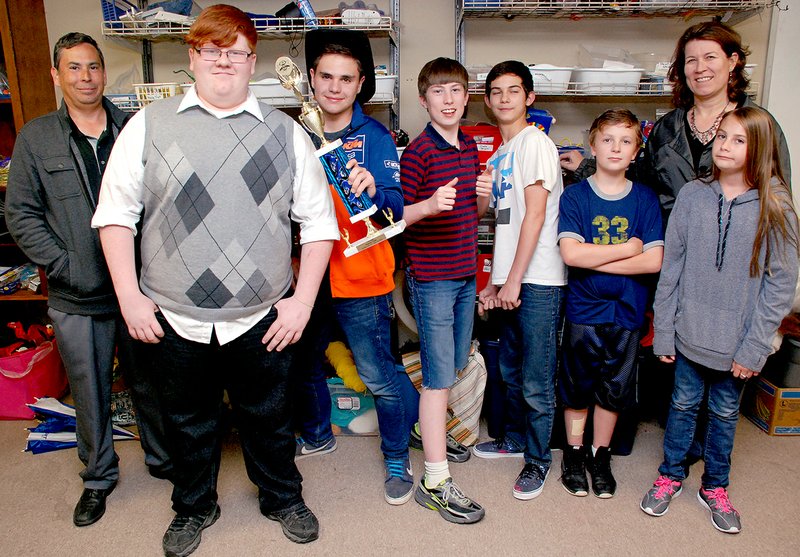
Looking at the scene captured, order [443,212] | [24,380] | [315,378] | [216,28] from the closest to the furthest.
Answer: [216,28]
[443,212]
[315,378]
[24,380]

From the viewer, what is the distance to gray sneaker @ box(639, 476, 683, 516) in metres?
1.91

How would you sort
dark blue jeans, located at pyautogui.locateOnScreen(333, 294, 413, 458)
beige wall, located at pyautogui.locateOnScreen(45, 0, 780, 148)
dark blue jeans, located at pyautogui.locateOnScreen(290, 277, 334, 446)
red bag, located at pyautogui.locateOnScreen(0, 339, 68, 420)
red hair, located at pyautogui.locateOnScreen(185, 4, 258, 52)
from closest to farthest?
red hair, located at pyautogui.locateOnScreen(185, 4, 258, 52), dark blue jeans, located at pyautogui.locateOnScreen(333, 294, 413, 458), dark blue jeans, located at pyautogui.locateOnScreen(290, 277, 334, 446), red bag, located at pyautogui.locateOnScreen(0, 339, 68, 420), beige wall, located at pyautogui.locateOnScreen(45, 0, 780, 148)

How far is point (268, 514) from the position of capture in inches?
75.4

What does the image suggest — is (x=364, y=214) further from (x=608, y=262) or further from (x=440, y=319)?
(x=608, y=262)

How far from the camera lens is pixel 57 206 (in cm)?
186

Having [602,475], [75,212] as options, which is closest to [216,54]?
[75,212]

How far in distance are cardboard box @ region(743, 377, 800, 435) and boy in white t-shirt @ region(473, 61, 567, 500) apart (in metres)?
1.02

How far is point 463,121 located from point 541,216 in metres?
0.94

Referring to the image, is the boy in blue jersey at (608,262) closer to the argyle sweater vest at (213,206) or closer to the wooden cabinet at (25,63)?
the argyle sweater vest at (213,206)

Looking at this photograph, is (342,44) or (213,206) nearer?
(213,206)

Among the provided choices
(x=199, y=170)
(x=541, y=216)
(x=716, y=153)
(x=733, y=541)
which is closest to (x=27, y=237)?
(x=199, y=170)

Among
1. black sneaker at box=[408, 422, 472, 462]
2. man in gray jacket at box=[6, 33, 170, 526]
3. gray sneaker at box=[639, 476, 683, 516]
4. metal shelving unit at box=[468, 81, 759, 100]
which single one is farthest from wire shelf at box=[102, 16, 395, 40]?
gray sneaker at box=[639, 476, 683, 516]

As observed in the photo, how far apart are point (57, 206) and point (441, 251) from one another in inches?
48.4

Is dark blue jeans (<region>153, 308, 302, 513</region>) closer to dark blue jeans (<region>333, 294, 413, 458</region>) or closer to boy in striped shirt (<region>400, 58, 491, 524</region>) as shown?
dark blue jeans (<region>333, 294, 413, 458</region>)
